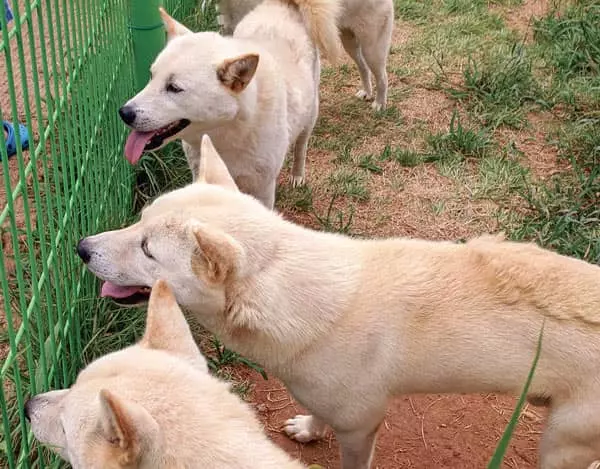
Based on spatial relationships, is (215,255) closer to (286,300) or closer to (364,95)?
(286,300)

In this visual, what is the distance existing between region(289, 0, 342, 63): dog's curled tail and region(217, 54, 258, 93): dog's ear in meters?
1.16

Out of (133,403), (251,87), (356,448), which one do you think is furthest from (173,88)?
(133,403)

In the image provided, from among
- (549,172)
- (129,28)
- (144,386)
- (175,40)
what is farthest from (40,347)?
(549,172)

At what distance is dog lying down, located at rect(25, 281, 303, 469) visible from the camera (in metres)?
1.77

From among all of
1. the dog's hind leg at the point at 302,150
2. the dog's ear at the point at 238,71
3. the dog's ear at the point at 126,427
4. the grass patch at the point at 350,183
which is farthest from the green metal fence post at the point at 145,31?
the dog's ear at the point at 126,427

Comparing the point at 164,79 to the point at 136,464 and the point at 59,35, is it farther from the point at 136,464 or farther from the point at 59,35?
the point at 136,464

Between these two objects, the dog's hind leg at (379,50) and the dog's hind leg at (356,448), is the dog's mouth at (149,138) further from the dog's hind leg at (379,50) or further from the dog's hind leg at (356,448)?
the dog's hind leg at (379,50)

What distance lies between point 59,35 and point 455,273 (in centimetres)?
192

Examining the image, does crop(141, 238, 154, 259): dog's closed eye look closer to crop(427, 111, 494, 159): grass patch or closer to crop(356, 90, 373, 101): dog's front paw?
crop(427, 111, 494, 159): grass patch

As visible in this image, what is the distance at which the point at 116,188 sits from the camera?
4.12 m

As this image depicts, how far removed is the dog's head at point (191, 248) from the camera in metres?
2.42

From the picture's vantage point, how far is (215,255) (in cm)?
238

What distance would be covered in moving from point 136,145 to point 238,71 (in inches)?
25.6

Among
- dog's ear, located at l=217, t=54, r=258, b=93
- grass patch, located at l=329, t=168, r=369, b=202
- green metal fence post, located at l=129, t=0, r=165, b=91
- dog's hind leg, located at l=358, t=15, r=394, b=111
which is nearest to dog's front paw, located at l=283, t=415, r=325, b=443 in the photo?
dog's ear, located at l=217, t=54, r=258, b=93
